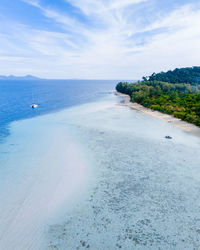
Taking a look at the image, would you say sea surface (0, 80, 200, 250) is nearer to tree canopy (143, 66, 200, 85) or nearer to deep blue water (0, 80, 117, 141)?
deep blue water (0, 80, 117, 141)

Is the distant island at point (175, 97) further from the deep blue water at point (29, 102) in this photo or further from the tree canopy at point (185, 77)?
the deep blue water at point (29, 102)

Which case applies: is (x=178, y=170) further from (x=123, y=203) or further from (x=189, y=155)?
(x=123, y=203)

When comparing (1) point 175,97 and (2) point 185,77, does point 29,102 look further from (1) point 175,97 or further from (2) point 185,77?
(2) point 185,77

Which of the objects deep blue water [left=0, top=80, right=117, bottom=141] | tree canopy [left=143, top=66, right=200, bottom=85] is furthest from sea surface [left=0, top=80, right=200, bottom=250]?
tree canopy [left=143, top=66, right=200, bottom=85]

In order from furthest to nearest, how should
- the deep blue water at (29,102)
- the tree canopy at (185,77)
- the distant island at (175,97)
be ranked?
the tree canopy at (185,77)
the deep blue water at (29,102)
the distant island at (175,97)

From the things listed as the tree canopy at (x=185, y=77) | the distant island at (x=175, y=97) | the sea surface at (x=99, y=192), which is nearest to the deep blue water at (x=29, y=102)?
the sea surface at (x=99, y=192)

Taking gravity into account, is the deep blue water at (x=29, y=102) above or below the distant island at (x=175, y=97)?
below

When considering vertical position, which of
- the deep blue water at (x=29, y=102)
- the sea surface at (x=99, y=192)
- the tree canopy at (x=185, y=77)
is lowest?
the deep blue water at (x=29, y=102)

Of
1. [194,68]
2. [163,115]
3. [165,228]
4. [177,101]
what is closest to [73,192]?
[165,228]
